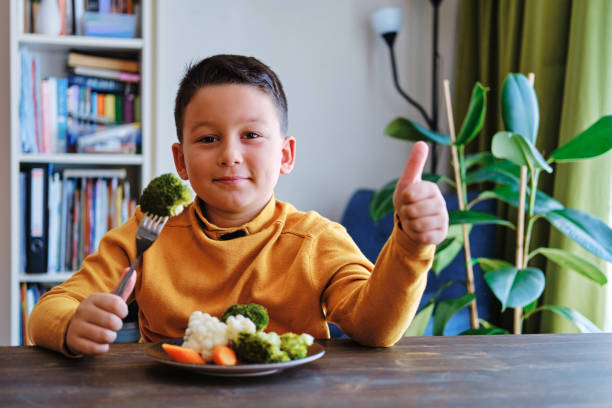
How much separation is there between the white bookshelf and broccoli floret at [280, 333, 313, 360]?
1.82 m

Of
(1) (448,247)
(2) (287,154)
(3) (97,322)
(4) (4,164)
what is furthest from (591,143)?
(4) (4,164)

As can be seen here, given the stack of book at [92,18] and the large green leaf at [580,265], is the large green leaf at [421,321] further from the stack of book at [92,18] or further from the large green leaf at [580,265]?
the stack of book at [92,18]

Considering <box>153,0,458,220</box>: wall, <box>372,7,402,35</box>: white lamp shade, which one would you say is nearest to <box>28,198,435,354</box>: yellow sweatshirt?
<box>153,0,458,220</box>: wall

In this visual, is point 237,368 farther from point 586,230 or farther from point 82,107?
point 82,107

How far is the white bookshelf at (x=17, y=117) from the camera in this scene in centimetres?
222

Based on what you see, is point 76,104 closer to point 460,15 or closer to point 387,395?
point 460,15

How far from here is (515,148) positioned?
1.67 metres

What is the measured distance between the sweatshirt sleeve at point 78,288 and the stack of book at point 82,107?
141cm

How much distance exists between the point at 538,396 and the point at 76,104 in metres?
2.13

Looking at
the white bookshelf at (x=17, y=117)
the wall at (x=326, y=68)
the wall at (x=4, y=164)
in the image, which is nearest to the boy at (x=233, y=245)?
the white bookshelf at (x=17, y=117)

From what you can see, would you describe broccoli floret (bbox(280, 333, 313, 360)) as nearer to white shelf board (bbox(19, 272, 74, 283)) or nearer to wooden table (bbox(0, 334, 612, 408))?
wooden table (bbox(0, 334, 612, 408))

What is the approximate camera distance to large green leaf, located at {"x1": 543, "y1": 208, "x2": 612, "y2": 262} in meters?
1.62

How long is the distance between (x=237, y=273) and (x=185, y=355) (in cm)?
35

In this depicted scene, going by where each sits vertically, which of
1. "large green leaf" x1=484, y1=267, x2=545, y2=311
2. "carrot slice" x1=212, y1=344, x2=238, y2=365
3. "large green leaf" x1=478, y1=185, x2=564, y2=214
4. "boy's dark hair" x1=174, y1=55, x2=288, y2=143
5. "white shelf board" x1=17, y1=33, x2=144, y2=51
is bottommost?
"large green leaf" x1=484, y1=267, x2=545, y2=311
